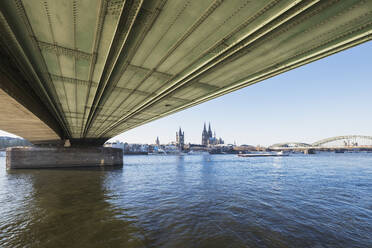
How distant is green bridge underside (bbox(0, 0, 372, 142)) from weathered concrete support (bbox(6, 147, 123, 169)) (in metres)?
29.0

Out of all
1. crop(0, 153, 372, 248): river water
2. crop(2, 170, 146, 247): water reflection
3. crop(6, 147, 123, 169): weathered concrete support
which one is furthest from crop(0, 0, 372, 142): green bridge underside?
crop(6, 147, 123, 169): weathered concrete support

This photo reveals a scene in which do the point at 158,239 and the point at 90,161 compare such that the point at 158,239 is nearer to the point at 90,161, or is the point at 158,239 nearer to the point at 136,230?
the point at 136,230

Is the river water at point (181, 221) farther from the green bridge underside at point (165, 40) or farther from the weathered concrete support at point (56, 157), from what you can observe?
the weathered concrete support at point (56, 157)

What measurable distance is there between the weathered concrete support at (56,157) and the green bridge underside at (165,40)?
28994mm

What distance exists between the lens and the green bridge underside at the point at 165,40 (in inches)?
211

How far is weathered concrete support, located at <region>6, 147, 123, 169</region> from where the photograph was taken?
32.9 meters

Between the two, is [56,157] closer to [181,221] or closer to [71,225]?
[71,225]

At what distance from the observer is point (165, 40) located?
23.2 ft

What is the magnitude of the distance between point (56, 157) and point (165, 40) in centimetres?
3954

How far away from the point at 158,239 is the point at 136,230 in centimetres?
153

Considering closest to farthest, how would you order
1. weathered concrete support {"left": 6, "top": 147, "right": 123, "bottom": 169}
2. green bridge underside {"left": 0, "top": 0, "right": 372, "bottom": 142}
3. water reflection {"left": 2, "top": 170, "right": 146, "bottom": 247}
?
1. green bridge underside {"left": 0, "top": 0, "right": 372, "bottom": 142}
2. water reflection {"left": 2, "top": 170, "right": 146, "bottom": 247}
3. weathered concrete support {"left": 6, "top": 147, "right": 123, "bottom": 169}

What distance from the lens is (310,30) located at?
6.28m

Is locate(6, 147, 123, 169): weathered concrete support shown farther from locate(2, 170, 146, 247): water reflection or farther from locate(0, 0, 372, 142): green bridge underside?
locate(0, 0, 372, 142): green bridge underside

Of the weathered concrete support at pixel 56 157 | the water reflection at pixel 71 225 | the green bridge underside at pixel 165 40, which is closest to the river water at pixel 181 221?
the water reflection at pixel 71 225
